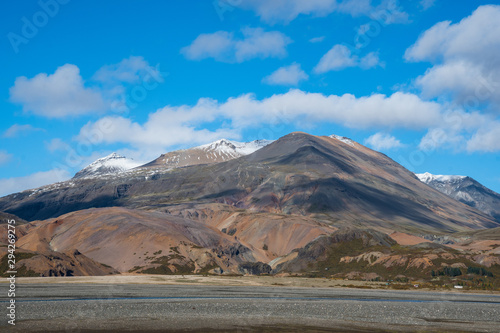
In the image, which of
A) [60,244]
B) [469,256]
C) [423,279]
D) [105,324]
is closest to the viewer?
[105,324]

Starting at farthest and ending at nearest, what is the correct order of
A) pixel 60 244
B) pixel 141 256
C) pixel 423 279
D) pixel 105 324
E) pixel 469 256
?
pixel 60 244 < pixel 141 256 < pixel 469 256 < pixel 423 279 < pixel 105 324

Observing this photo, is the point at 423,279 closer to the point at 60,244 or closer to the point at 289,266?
the point at 289,266

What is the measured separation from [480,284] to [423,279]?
444 inches

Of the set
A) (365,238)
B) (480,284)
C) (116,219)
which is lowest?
(480,284)

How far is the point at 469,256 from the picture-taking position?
351 feet

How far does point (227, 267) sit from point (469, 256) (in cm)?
5936

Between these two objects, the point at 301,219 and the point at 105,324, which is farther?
the point at 301,219

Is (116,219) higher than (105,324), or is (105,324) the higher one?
(116,219)

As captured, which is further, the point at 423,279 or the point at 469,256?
the point at 469,256

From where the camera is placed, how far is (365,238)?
131750 millimetres

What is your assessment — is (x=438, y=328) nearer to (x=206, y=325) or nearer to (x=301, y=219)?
(x=206, y=325)

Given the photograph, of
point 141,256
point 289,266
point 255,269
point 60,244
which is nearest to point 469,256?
point 289,266

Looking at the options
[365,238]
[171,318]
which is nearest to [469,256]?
[365,238]

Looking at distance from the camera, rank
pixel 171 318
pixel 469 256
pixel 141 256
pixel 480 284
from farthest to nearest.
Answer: pixel 141 256 < pixel 469 256 < pixel 480 284 < pixel 171 318
